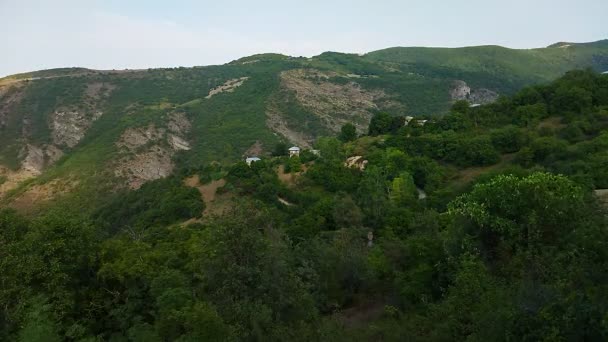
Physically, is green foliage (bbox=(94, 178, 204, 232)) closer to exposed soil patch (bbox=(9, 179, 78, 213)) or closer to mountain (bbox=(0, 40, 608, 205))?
exposed soil patch (bbox=(9, 179, 78, 213))

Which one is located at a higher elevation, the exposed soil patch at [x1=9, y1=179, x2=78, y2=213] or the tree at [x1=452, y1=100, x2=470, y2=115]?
the tree at [x1=452, y1=100, x2=470, y2=115]

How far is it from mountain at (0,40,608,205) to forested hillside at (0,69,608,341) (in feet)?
73.9

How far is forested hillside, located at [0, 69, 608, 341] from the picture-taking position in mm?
11594

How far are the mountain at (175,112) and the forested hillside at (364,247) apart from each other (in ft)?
73.9

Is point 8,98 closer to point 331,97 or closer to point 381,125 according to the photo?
point 331,97

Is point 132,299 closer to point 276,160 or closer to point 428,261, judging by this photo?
point 428,261

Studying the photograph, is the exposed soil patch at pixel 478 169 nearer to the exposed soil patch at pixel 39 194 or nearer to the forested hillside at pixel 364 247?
the forested hillside at pixel 364 247

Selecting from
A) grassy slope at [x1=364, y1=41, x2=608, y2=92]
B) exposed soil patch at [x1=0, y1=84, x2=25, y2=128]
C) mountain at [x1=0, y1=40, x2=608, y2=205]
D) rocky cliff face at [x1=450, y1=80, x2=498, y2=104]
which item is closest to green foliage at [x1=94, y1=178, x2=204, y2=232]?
mountain at [x1=0, y1=40, x2=608, y2=205]

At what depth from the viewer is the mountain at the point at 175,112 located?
240 feet

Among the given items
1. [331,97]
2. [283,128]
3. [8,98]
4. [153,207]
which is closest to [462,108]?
[153,207]

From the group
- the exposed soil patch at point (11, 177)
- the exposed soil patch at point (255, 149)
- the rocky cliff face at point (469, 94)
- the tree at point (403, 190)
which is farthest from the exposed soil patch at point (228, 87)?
the tree at point (403, 190)

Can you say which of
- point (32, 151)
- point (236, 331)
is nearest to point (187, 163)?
point (32, 151)

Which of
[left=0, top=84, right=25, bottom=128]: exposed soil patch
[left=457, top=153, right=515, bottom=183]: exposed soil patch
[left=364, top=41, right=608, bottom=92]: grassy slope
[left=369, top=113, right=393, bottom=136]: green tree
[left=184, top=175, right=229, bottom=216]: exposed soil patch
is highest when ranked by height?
[left=364, top=41, right=608, bottom=92]: grassy slope

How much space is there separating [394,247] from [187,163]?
191ft
